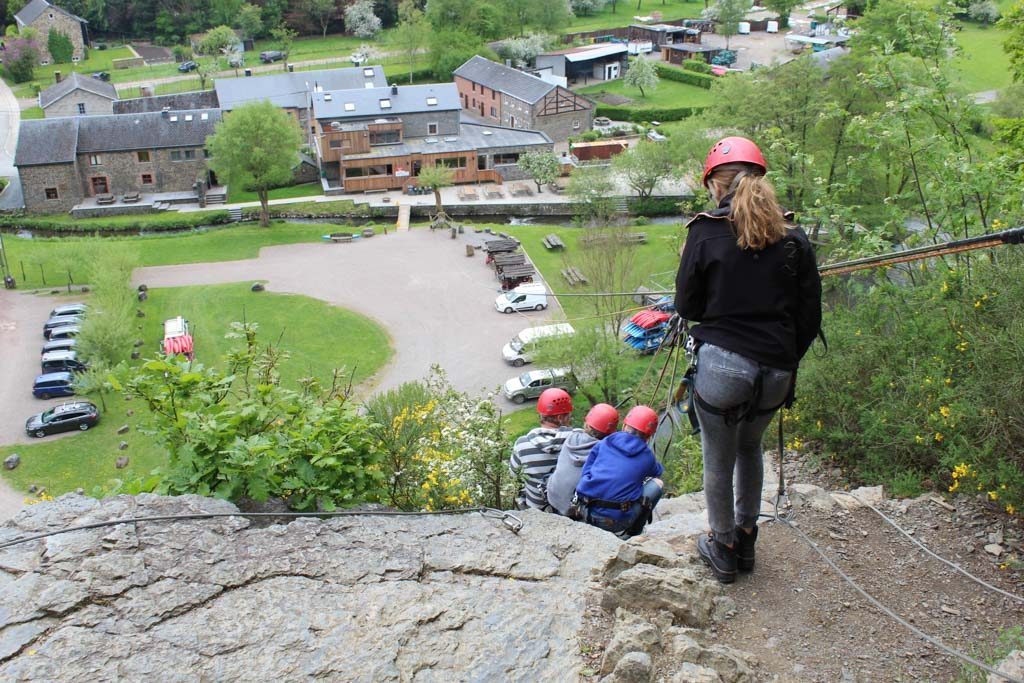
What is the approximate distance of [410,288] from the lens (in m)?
36.5

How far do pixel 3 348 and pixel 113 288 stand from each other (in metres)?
4.09

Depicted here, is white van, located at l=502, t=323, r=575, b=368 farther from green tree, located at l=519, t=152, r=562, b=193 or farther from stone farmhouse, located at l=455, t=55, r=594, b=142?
stone farmhouse, located at l=455, t=55, r=594, b=142

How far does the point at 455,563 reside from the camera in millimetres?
6480

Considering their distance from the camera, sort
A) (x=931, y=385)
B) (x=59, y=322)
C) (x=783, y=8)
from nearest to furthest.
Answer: (x=931, y=385) < (x=59, y=322) < (x=783, y=8)

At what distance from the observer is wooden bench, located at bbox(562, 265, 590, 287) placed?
36281mm

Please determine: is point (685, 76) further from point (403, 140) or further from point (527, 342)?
point (527, 342)

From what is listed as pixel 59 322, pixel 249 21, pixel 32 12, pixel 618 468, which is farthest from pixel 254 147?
pixel 32 12

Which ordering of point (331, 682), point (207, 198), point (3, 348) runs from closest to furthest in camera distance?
1. point (331, 682)
2. point (3, 348)
3. point (207, 198)

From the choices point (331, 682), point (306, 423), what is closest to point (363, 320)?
point (306, 423)

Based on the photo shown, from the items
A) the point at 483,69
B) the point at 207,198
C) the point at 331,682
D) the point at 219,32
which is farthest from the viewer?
the point at 219,32

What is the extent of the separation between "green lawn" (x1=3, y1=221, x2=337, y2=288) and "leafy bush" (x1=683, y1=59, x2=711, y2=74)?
3976cm

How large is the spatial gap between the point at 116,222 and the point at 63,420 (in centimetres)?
2523

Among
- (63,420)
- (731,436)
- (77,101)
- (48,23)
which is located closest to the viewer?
(731,436)

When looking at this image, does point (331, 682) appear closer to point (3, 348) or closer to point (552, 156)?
point (3, 348)
